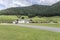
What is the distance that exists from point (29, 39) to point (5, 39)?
8.56ft

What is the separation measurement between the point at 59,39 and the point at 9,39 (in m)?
5.30

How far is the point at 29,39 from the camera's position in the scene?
59.7ft

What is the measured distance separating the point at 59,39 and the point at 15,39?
4.67 m

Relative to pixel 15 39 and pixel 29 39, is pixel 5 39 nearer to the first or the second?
pixel 15 39

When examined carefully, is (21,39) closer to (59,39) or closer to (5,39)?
(5,39)

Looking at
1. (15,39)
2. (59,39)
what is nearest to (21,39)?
(15,39)

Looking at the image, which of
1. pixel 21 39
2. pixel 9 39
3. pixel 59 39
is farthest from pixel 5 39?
pixel 59 39

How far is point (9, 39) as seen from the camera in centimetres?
1847

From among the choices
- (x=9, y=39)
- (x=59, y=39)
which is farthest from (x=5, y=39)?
(x=59, y=39)

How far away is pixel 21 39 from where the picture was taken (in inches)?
728

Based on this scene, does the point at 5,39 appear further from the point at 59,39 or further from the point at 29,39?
the point at 59,39

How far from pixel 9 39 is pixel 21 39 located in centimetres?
128

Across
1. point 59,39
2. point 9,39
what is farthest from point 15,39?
point 59,39

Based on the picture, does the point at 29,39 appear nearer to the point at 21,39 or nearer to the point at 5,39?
the point at 21,39
